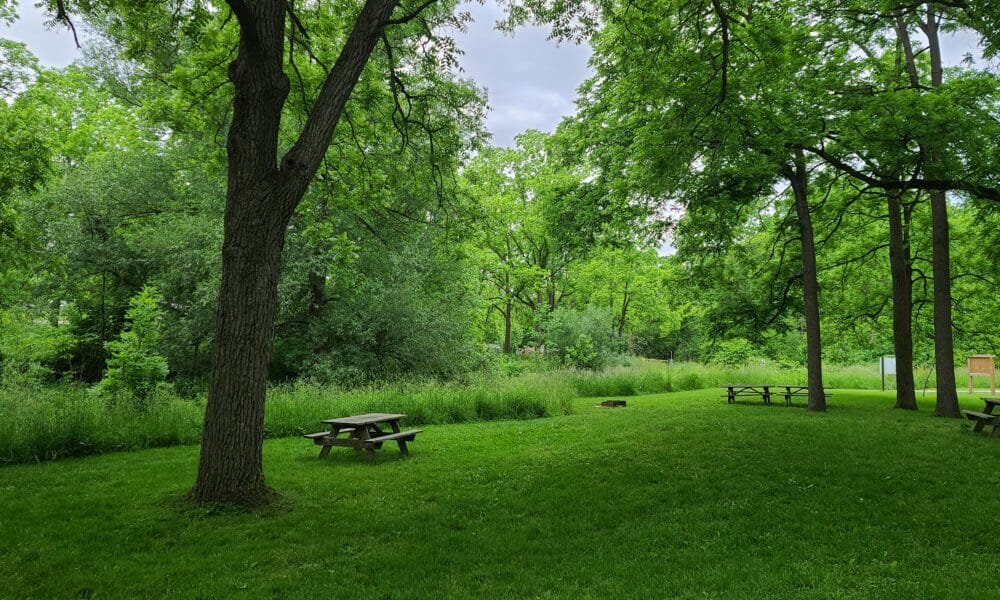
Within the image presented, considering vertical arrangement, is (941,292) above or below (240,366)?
above

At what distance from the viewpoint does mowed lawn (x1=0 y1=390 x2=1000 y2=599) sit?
12.0 feet

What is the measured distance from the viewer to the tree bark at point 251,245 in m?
5.18

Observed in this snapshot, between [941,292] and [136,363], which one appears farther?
[941,292]

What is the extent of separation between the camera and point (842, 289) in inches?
620

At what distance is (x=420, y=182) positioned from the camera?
10.3m

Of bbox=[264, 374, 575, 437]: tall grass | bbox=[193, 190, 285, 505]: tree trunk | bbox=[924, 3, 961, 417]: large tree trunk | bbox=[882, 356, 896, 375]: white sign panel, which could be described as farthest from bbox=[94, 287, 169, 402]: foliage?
bbox=[882, 356, 896, 375]: white sign panel

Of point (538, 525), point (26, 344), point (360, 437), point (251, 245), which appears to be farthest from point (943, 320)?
point (26, 344)

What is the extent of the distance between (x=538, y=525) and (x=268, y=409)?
23.9 feet

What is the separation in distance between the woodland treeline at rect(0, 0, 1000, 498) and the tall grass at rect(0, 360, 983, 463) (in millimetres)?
1140

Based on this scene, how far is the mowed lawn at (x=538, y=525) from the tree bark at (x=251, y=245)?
600mm

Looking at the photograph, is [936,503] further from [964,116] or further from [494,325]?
[494,325]

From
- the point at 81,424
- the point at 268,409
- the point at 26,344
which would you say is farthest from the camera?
the point at 26,344

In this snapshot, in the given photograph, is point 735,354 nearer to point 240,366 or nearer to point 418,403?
point 418,403

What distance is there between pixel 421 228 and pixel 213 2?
10.5 metres
